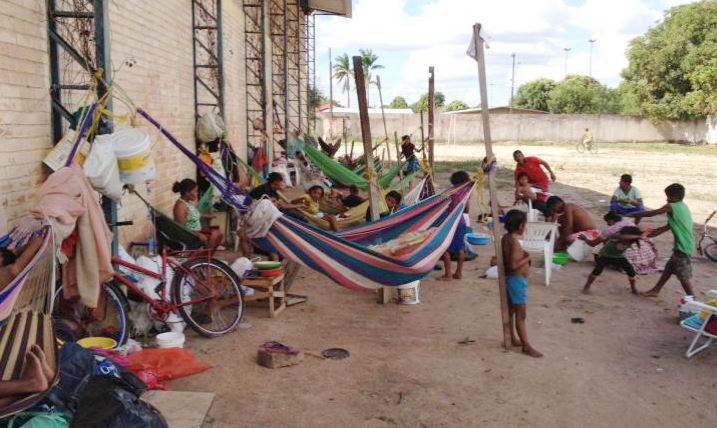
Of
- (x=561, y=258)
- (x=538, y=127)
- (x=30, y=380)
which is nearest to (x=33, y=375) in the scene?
(x=30, y=380)

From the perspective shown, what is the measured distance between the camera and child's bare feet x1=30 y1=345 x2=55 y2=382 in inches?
93.2

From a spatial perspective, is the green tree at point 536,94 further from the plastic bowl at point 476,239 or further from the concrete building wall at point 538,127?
the plastic bowl at point 476,239

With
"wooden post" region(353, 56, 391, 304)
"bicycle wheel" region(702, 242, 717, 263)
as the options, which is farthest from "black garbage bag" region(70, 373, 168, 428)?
"bicycle wheel" region(702, 242, 717, 263)

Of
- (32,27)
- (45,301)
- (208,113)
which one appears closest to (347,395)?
(45,301)

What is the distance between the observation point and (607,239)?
5.45 meters

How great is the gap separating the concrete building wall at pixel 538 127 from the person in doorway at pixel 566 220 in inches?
890

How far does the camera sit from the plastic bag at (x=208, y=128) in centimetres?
741

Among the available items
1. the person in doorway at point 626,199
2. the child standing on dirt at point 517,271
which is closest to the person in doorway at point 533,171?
the person in doorway at point 626,199

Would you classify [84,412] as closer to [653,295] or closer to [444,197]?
[444,197]

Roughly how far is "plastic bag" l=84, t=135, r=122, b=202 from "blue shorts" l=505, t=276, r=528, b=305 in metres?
2.42

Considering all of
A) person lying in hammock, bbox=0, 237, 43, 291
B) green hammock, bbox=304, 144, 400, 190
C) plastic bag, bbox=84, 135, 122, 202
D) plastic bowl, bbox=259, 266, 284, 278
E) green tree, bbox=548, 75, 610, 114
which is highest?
green tree, bbox=548, 75, 610, 114

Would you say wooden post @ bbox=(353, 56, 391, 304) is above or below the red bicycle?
above

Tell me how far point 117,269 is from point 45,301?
1.05 metres

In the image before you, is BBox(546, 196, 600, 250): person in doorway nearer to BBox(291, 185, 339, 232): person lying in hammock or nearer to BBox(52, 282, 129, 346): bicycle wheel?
BBox(291, 185, 339, 232): person lying in hammock
